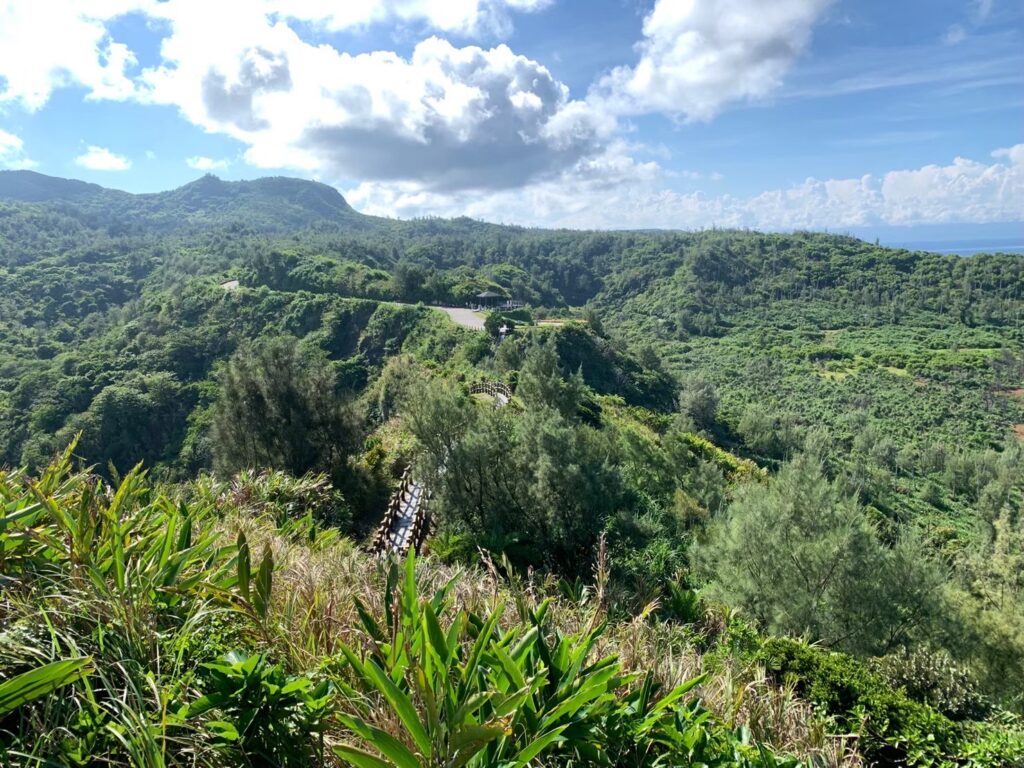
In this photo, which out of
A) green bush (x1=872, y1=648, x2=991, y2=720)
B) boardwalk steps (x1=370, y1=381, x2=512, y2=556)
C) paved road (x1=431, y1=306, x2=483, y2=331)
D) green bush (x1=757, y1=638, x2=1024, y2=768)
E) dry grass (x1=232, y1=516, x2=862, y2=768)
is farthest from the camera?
paved road (x1=431, y1=306, x2=483, y2=331)

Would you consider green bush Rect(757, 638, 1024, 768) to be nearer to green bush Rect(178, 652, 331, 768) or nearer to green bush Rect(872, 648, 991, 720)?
green bush Rect(872, 648, 991, 720)

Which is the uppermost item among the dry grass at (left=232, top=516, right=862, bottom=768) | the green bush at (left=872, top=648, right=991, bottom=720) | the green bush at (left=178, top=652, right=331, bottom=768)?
the green bush at (left=178, top=652, right=331, bottom=768)

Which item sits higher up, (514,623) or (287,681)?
(287,681)

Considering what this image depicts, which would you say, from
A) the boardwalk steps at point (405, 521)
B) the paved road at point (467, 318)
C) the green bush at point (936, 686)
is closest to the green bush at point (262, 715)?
the boardwalk steps at point (405, 521)

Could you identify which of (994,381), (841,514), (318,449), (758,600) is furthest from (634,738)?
(994,381)

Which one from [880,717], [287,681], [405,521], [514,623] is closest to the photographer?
[287,681]

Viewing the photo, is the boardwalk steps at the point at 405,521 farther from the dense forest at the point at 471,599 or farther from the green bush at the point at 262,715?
the green bush at the point at 262,715

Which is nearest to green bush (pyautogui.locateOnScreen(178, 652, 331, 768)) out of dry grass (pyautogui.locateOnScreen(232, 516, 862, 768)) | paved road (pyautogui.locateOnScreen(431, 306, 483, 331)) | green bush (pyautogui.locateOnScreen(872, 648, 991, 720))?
dry grass (pyautogui.locateOnScreen(232, 516, 862, 768))

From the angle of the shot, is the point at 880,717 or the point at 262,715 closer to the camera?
the point at 262,715

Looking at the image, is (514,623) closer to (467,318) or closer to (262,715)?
(262,715)

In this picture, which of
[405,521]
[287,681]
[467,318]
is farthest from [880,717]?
[467,318]

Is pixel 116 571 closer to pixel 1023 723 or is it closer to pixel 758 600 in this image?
pixel 1023 723

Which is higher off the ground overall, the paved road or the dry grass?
the dry grass

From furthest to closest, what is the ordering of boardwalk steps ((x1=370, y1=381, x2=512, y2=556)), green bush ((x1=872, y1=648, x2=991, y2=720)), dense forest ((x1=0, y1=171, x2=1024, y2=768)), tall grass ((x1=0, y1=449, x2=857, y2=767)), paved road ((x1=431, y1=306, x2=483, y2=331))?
1. paved road ((x1=431, y1=306, x2=483, y2=331))
2. boardwalk steps ((x1=370, y1=381, x2=512, y2=556))
3. green bush ((x1=872, y1=648, x2=991, y2=720))
4. dense forest ((x1=0, y1=171, x2=1024, y2=768))
5. tall grass ((x1=0, y1=449, x2=857, y2=767))
